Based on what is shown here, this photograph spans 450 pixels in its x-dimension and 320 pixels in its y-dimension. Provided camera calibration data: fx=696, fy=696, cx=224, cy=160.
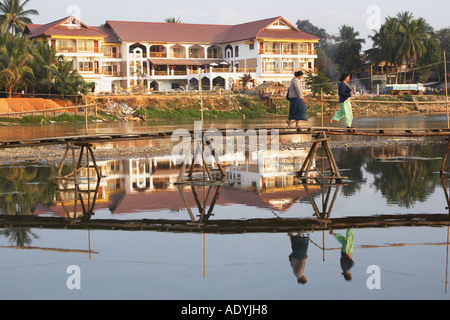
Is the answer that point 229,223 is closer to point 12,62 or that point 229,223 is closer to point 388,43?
point 12,62

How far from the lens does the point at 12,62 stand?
187 feet

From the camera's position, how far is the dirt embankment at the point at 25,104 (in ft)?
177

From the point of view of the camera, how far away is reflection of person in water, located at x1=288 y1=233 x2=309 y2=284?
35.4ft

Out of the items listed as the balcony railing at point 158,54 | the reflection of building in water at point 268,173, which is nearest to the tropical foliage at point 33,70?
the balcony railing at point 158,54

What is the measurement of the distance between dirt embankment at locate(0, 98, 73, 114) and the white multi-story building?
15.0 metres

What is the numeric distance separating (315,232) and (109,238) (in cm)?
400

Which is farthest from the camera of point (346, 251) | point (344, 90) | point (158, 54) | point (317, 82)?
point (158, 54)

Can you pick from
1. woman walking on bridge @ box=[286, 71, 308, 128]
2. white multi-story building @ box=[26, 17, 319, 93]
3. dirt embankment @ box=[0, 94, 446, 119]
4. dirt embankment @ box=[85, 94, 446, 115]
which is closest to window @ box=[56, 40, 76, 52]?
white multi-story building @ box=[26, 17, 319, 93]

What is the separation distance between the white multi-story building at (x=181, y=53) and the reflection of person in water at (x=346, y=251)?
62.2 metres

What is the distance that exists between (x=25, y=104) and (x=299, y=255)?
157 feet

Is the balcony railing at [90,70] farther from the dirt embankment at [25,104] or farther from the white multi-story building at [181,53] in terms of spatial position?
the dirt embankment at [25,104]

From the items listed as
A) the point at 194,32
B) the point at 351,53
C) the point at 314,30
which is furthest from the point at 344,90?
the point at 314,30
